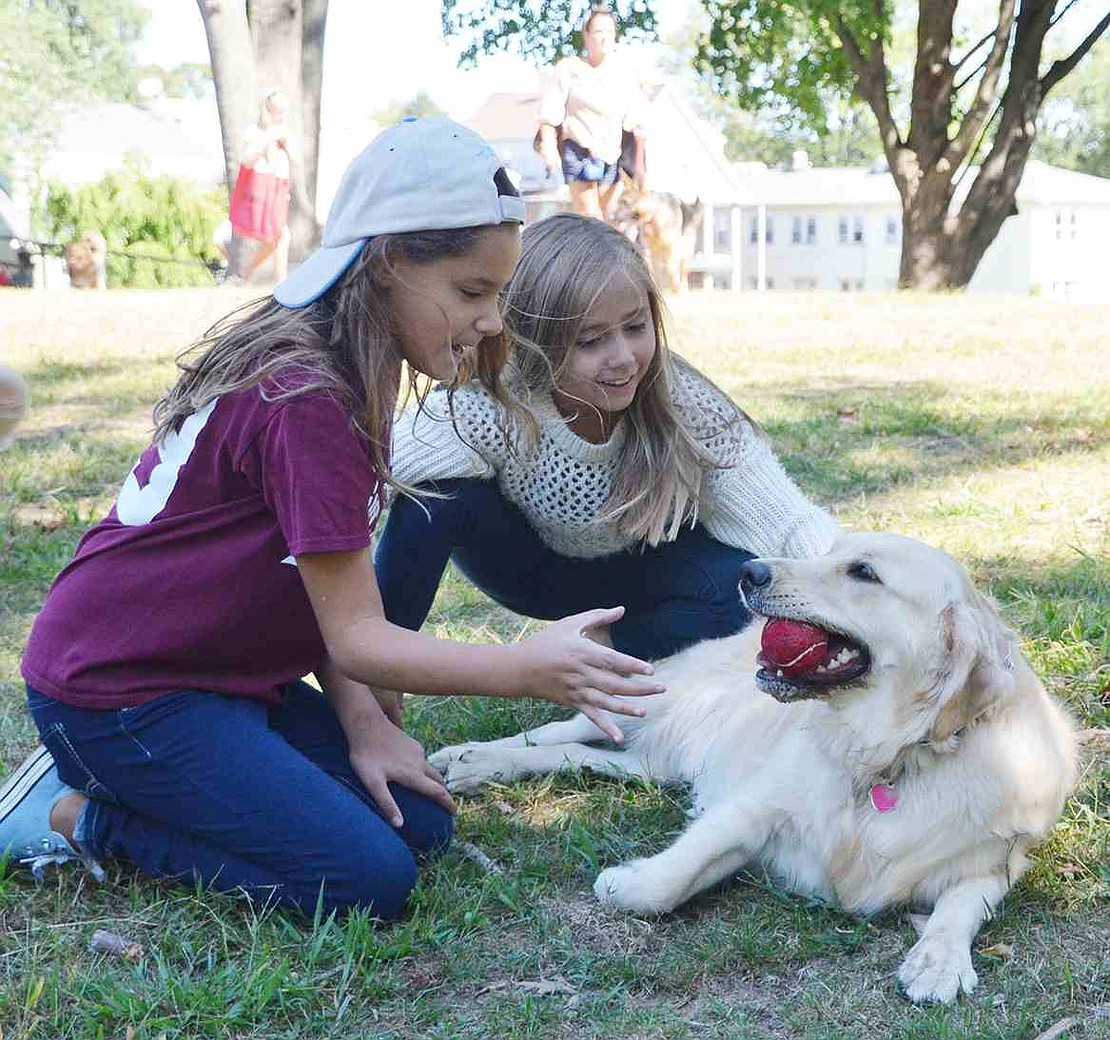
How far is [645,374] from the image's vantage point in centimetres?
327

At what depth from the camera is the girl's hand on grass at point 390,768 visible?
276cm

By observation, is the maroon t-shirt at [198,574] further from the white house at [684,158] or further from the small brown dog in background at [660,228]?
the white house at [684,158]


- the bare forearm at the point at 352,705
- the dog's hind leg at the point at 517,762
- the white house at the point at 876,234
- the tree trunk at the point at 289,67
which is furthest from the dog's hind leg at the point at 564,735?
the white house at the point at 876,234

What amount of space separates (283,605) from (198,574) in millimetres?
167

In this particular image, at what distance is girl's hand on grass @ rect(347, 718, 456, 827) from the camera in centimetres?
276

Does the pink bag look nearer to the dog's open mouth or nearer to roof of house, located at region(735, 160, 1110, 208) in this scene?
the dog's open mouth

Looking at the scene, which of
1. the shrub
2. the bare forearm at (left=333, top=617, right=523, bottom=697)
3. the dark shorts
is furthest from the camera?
the shrub

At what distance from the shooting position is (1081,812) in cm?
289

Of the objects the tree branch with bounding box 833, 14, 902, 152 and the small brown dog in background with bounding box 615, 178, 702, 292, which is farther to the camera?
the tree branch with bounding box 833, 14, 902, 152

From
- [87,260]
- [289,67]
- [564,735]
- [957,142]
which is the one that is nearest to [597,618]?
[564,735]

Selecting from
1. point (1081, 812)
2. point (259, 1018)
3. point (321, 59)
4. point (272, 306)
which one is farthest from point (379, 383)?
point (321, 59)

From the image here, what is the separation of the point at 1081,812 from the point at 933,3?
1405cm

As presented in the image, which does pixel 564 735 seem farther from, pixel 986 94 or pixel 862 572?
pixel 986 94

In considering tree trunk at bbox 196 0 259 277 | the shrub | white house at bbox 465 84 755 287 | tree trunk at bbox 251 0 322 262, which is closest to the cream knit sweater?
tree trunk at bbox 251 0 322 262
